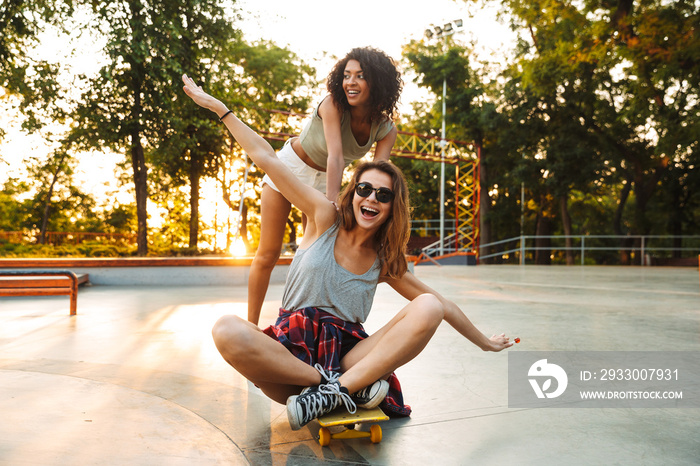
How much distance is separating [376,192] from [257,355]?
84 centimetres

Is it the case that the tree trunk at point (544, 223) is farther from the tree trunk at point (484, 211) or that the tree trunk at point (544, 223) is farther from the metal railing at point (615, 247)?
the tree trunk at point (484, 211)

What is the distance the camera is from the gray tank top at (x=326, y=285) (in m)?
2.32

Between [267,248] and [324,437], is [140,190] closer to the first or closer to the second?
[267,248]

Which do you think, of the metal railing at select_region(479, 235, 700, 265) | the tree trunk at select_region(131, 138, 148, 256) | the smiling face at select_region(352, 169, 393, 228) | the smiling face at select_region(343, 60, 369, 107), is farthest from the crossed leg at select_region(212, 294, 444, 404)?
the metal railing at select_region(479, 235, 700, 265)

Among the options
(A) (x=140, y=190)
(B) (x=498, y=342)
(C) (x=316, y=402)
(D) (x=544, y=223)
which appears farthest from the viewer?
(D) (x=544, y=223)

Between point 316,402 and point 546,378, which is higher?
point 316,402

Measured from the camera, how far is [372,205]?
7.79 feet

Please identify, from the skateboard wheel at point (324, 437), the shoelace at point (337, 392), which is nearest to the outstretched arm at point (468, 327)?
the shoelace at point (337, 392)

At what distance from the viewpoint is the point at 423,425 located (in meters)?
2.31

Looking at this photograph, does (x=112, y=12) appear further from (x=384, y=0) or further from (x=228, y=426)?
(x=228, y=426)

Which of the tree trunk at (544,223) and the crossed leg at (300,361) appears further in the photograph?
the tree trunk at (544,223)

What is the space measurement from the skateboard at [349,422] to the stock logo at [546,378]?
106 centimetres

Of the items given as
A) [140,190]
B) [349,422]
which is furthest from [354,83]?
[140,190]

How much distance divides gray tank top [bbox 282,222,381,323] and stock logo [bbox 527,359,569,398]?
43.9 inches
